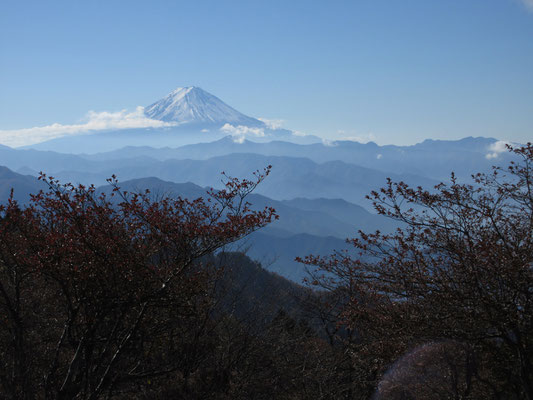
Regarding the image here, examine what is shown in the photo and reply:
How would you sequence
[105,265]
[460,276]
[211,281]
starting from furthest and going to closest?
[211,281], [460,276], [105,265]

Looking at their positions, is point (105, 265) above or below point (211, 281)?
above

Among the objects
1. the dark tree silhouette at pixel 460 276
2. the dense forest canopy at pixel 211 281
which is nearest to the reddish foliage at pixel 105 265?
the dense forest canopy at pixel 211 281

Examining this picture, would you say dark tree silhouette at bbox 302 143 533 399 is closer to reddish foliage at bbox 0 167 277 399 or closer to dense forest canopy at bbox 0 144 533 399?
dense forest canopy at bbox 0 144 533 399

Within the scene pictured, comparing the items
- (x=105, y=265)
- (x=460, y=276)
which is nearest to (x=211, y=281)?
(x=105, y=265)

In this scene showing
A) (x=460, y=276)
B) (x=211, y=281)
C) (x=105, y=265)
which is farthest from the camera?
(x=211, y=281)

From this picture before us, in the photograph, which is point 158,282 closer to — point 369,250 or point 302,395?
point 369,250

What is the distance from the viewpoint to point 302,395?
1318cm

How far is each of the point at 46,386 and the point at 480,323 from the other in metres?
6.70

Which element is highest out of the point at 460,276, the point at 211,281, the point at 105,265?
the point at 105,265

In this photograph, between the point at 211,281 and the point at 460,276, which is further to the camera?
the point at 211,281

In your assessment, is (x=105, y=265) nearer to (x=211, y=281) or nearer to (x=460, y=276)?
(x=211, y=281)

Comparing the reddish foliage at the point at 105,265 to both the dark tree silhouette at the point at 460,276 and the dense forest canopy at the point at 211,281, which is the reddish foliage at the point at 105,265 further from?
the dark tree silhouette at the point at 460,276

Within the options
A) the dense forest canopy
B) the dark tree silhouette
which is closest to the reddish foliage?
the dense forest canopy

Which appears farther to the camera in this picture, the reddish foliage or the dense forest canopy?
the dense forest canopy
